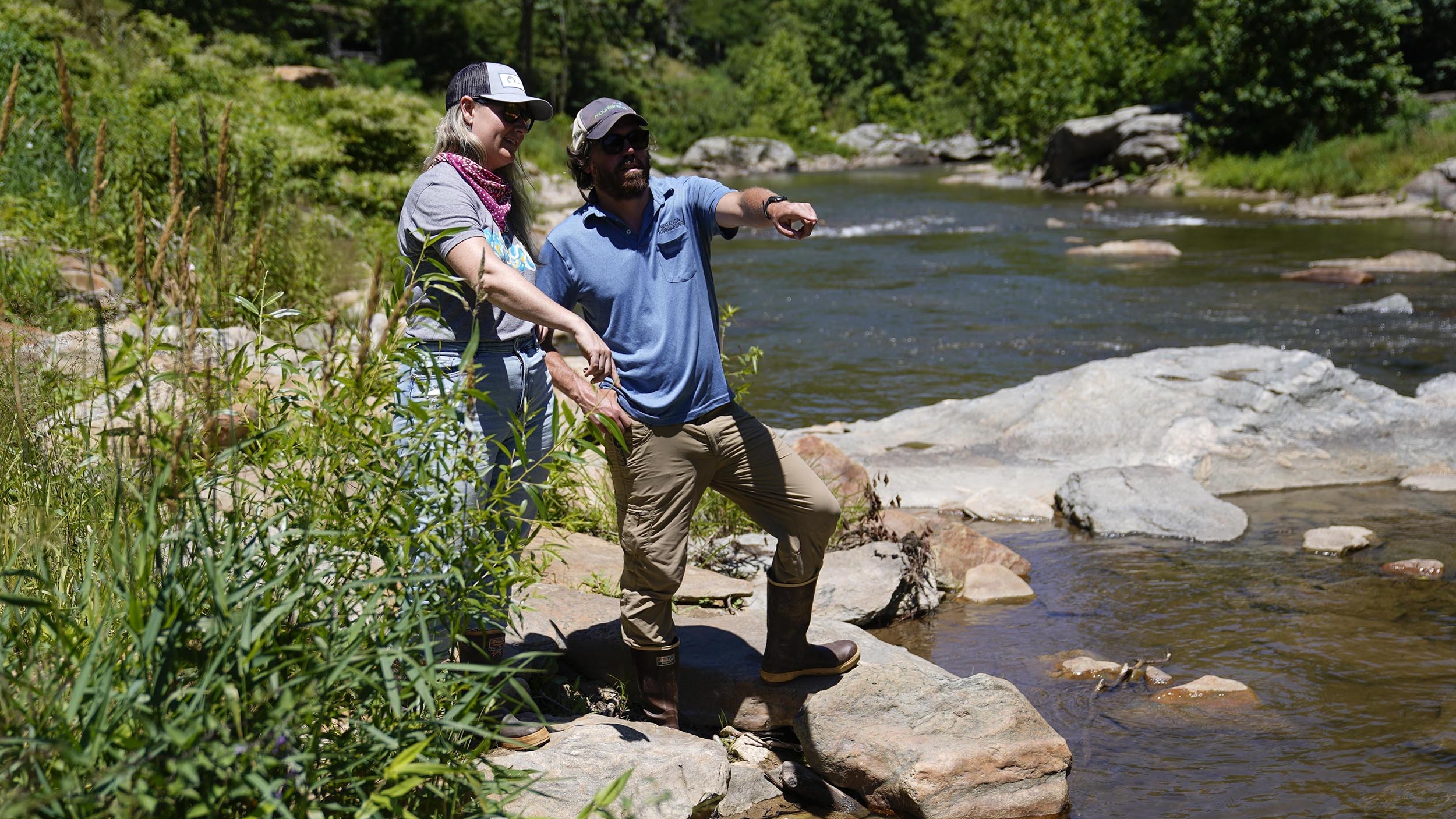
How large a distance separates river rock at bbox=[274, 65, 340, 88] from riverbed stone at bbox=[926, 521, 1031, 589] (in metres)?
16.7

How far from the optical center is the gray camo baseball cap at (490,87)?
10.9 feet

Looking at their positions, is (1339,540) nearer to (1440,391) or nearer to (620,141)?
(1440,391)

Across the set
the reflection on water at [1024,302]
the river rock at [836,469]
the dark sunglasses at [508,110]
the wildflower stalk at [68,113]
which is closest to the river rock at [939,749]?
the dark sunglasses at [508,110]

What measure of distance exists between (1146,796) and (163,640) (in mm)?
2919

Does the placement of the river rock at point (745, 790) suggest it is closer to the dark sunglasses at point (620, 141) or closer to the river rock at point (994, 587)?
the dark sunglasses at point (620, 141)

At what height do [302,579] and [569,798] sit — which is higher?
[302,579]

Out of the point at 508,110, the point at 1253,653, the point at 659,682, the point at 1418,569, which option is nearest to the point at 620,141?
the point at 508,110

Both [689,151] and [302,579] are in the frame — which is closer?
[302,579]

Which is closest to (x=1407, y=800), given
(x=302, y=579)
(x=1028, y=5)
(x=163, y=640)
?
(x=302, y=579)

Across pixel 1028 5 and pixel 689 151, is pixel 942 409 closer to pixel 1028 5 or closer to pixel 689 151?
pixel 689 151

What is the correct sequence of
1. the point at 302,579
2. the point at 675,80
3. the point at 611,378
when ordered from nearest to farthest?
the point at 302,579 → the point at 611,378 → the point at 675,80

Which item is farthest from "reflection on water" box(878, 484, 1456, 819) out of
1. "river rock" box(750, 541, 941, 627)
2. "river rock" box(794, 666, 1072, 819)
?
"river rock" box(794, 666, 1072, 819)

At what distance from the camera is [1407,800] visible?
3566 millimetres

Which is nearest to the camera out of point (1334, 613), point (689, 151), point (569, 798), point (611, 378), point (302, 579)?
point (302, 579)
